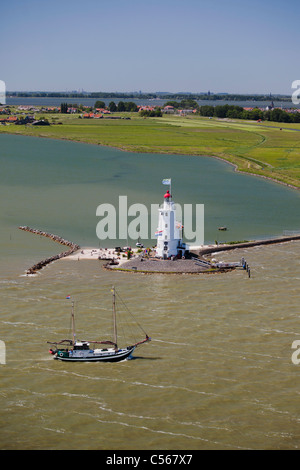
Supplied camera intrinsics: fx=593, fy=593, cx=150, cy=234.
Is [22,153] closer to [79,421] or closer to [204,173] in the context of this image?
[204,173]

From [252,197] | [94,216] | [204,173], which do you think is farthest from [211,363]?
[204,173]

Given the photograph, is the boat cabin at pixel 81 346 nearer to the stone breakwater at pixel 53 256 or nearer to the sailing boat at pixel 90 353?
the sailing boat at pixel 90 353

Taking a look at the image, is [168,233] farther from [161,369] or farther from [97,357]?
[161,369]

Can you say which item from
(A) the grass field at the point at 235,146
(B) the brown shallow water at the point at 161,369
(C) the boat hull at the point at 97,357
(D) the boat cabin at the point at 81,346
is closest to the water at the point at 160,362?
(B) the brown shallow water at the point at 161,369

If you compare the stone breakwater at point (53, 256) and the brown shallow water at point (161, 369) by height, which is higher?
the stone breakwater at point (53, 256)

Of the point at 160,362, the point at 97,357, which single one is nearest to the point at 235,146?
the point at 160,362

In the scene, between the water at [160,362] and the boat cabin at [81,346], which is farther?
the boat cabin at [81,346]
